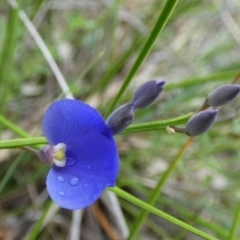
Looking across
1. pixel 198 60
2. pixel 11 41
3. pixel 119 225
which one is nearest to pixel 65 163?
pixel 11 41

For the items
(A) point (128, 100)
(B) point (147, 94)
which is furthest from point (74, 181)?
(A) point (128, 100)

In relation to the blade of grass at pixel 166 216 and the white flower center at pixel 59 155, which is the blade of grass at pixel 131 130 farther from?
the blade of grass at pixel 166 216

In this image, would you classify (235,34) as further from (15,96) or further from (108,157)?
(108,157)

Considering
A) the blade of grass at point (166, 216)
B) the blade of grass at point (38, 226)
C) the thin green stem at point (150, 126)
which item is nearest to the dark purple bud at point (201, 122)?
the thin green stem at point (150, 126)

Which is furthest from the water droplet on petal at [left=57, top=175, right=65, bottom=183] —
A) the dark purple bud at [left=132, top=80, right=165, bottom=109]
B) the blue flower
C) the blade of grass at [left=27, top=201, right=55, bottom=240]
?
the blade of grass at [left=27, top=201, right=55, bottom=240]

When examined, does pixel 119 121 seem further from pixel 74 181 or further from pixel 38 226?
pixel 38 226
